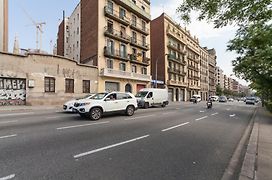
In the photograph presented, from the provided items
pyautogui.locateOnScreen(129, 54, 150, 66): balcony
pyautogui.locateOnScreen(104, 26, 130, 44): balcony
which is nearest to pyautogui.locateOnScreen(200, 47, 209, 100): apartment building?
pyautogui.locateOnScreen(129, 54, 150, 66): balcony

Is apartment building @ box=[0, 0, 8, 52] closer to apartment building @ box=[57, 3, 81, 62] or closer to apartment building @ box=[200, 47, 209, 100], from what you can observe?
apartment building @ box=[57, 3, 81, 62]

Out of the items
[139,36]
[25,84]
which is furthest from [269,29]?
[139,36]

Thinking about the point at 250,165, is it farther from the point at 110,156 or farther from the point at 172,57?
Answer: the point at 172,57

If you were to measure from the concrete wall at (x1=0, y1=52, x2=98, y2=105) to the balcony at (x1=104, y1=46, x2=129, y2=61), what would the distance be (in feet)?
18.2

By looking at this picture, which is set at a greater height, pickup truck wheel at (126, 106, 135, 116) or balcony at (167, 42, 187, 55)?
balcony at (167, 42, 187, 55)

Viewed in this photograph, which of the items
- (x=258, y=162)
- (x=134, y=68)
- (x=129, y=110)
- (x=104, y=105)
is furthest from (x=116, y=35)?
(x=258, y=162)

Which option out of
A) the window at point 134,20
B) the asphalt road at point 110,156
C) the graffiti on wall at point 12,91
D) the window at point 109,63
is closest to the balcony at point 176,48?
the window at point 134,20

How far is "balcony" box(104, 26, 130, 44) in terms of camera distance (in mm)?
33222

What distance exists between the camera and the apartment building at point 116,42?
3266 cm

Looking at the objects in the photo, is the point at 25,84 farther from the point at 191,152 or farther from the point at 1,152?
the point at 191,152

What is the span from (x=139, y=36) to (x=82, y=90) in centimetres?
1847

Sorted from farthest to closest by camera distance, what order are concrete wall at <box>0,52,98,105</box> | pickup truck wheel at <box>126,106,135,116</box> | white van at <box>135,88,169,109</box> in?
white van at <box>135,88,169,109</box>
concrete wall at <box>0,52,98,105</box>
pickup truck wheel at <box>126,106,135,116</box>

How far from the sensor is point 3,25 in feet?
92.8

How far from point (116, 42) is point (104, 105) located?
24716mm
